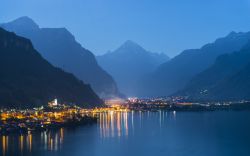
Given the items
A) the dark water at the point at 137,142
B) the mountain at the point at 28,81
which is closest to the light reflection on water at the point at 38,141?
the dark water at the point at 137,142

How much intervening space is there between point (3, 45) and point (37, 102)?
90.2ft

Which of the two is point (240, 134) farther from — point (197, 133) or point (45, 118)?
point (45, 118)

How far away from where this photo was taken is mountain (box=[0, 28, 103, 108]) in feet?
384

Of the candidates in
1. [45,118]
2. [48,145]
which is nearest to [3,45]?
[45,118]

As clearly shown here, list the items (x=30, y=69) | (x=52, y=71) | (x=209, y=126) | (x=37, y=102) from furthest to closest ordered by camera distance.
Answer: (x=52, y=71) < (x=30, y=69) < (x=37, y=102) < (x=209, y=126)

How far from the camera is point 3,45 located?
14275 centimetres

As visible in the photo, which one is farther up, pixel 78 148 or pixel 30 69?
pixel 30 69

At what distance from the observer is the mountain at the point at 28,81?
117119 millimetres

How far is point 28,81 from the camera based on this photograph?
5079 inches

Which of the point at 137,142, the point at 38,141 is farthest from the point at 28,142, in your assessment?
the point at 137,142

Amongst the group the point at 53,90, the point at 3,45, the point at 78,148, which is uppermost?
the point at 3,45

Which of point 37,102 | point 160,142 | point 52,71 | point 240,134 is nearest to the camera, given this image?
point 160,142

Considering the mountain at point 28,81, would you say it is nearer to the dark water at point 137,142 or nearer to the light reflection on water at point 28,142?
the dark water at point 137,142

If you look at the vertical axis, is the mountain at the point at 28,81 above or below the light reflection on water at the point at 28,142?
above
